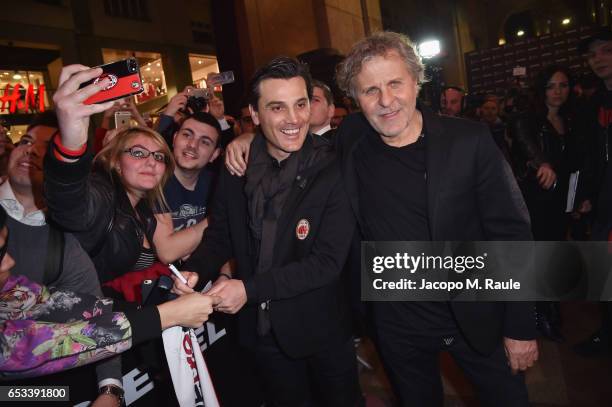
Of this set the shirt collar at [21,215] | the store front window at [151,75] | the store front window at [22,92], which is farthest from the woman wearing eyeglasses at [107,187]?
the store front window at [151,75]

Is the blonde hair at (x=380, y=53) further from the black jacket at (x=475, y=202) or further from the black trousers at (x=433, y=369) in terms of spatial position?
the black trousers at (x=433, y=369)

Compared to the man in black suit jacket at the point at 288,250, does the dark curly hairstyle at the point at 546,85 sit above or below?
above

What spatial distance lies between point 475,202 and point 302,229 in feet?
2.60

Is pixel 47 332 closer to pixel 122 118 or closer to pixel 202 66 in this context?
pixel 122 118

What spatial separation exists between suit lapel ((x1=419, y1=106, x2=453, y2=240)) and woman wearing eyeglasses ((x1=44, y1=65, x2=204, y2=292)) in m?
1.30

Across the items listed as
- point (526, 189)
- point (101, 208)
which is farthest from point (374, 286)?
point (526, 189)

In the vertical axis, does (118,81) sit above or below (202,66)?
below

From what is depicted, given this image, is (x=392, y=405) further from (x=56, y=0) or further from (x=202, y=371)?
(x=56, y=0)

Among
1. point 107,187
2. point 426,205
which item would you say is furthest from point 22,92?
point 426,205

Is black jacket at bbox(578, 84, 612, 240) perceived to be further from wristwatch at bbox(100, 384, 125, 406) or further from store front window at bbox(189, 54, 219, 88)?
store front window at bbox(189, 54, 219, 88)

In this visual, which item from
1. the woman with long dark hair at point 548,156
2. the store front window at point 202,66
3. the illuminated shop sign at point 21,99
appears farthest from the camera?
the store front window at point 202,66

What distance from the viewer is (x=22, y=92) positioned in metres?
13.6

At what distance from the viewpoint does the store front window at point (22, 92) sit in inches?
517

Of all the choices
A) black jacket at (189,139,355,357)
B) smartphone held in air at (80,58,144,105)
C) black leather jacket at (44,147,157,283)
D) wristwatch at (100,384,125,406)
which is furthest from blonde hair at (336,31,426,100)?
wristwatch at (100,384,125,406)
